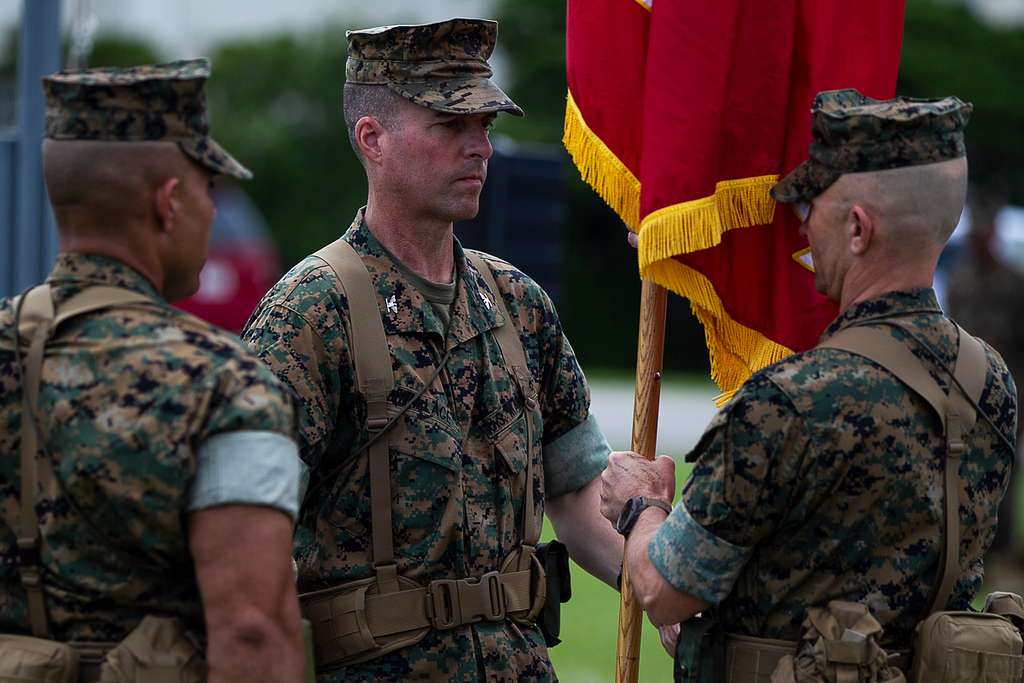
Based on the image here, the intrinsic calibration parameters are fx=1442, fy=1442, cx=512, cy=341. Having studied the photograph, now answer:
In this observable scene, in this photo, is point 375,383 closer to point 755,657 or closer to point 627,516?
point 627,516

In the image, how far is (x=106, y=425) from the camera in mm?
2447

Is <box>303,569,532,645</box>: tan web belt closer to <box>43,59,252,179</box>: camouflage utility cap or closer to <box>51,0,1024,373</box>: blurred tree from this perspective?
<box>43,59,252,179</box>: camouflage utility cap

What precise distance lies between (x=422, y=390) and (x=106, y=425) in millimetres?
975

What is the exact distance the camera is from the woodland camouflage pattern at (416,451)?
321 cm

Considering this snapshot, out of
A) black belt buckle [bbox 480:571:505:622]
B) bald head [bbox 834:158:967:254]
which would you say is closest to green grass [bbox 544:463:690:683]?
black belt buckle [bbox 480:571:505:622]

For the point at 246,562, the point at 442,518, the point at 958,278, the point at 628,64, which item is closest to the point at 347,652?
the point at 442,518

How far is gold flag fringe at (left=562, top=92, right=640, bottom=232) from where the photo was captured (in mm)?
3695

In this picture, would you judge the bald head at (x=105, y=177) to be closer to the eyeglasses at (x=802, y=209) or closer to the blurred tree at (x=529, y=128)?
the eyeglasses at (x=802, y=209)

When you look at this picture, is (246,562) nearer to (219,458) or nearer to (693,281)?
(219,458)

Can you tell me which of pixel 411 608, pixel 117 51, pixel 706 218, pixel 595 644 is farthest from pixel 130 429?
pixel 117 51

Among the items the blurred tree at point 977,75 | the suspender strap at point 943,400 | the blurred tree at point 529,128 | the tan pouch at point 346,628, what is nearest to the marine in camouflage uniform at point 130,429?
the tan pouch at point 346,628

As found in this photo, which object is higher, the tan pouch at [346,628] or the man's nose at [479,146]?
the man's nose at [479,146]

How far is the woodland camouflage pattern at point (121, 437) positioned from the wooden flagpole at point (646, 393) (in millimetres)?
1265

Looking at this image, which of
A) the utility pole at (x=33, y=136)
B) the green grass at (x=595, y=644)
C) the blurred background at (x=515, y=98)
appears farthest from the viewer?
the blurred background at (x=515, y=98)
